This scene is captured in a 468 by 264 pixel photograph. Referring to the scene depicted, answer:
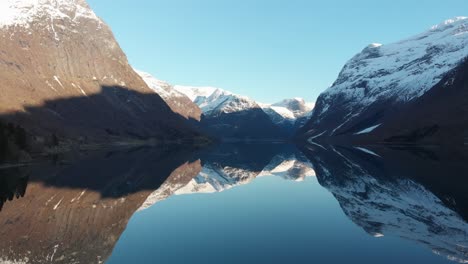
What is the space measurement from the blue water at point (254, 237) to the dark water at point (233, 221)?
0.27 feet

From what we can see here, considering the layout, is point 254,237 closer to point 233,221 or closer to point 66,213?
point 233,221

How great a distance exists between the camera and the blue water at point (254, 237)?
96.7 ft

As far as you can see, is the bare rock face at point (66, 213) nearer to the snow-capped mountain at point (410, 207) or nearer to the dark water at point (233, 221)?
the dark water at point (233, 221)

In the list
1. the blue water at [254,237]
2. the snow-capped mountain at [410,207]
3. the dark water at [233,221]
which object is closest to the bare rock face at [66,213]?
the dark water at [233,221]

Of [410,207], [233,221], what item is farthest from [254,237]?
[410,207]

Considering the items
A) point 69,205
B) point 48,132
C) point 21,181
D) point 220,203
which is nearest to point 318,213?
point 220,203

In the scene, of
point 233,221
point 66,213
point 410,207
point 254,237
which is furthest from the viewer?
point 410,207

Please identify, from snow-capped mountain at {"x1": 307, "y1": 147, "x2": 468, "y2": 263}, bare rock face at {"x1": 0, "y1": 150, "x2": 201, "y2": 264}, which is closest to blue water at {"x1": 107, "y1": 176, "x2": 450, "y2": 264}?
snow-capped mountain at {"x1": 307, "y1": 147, "x2": 468, "y2": 263}

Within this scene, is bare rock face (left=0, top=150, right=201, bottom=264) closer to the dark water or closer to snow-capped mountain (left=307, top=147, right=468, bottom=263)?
the dark water

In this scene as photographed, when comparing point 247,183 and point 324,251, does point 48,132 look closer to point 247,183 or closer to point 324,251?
point 247,183

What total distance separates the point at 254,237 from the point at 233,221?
779 cm

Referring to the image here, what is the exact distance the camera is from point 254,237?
35.5m

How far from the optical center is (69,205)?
5031cm

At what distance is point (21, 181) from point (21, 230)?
3690 centimetres
